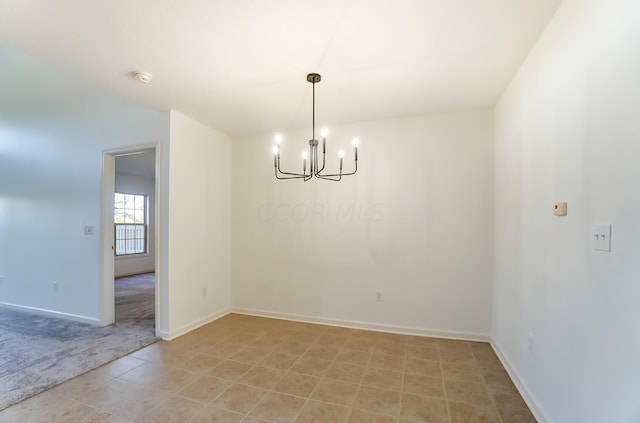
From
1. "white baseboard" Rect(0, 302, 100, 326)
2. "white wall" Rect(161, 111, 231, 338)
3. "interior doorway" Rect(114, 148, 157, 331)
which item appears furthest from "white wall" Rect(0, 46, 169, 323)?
"interior doorway" Rect(114, 148, 157, 331)

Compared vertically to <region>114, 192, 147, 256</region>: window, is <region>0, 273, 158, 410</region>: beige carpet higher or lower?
lower

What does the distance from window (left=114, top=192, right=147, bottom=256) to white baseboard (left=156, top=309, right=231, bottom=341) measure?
425 cm

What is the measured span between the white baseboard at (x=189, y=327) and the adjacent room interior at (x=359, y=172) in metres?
0.02

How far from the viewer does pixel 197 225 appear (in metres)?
3.52

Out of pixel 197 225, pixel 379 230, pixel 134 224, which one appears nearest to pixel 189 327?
pixel 197 225

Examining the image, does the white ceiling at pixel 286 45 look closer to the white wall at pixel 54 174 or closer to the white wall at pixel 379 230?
the white wall at pixel 379 230

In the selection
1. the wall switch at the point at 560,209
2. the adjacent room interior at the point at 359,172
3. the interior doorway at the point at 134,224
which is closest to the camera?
the adjacent room interior at the point at 359,172

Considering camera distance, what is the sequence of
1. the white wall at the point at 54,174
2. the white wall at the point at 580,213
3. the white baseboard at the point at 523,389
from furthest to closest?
the white wall at the point at 54,174 < the white baseboard at the point at 523,389 < the white wall at the point at 580,213

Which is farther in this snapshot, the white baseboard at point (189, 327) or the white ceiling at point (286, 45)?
the white baseboard at point (189, 327)

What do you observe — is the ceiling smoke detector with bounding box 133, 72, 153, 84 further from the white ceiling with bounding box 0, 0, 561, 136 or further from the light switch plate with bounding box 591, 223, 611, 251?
the light switch plate with bounding box 591, 223, 611, 251

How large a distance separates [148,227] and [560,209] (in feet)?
26.7

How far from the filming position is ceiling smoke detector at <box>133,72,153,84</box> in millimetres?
2344

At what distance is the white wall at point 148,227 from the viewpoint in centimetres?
660

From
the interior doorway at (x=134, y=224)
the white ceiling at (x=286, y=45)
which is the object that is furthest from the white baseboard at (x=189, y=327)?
the white ceiling at (x=286, y=45)
